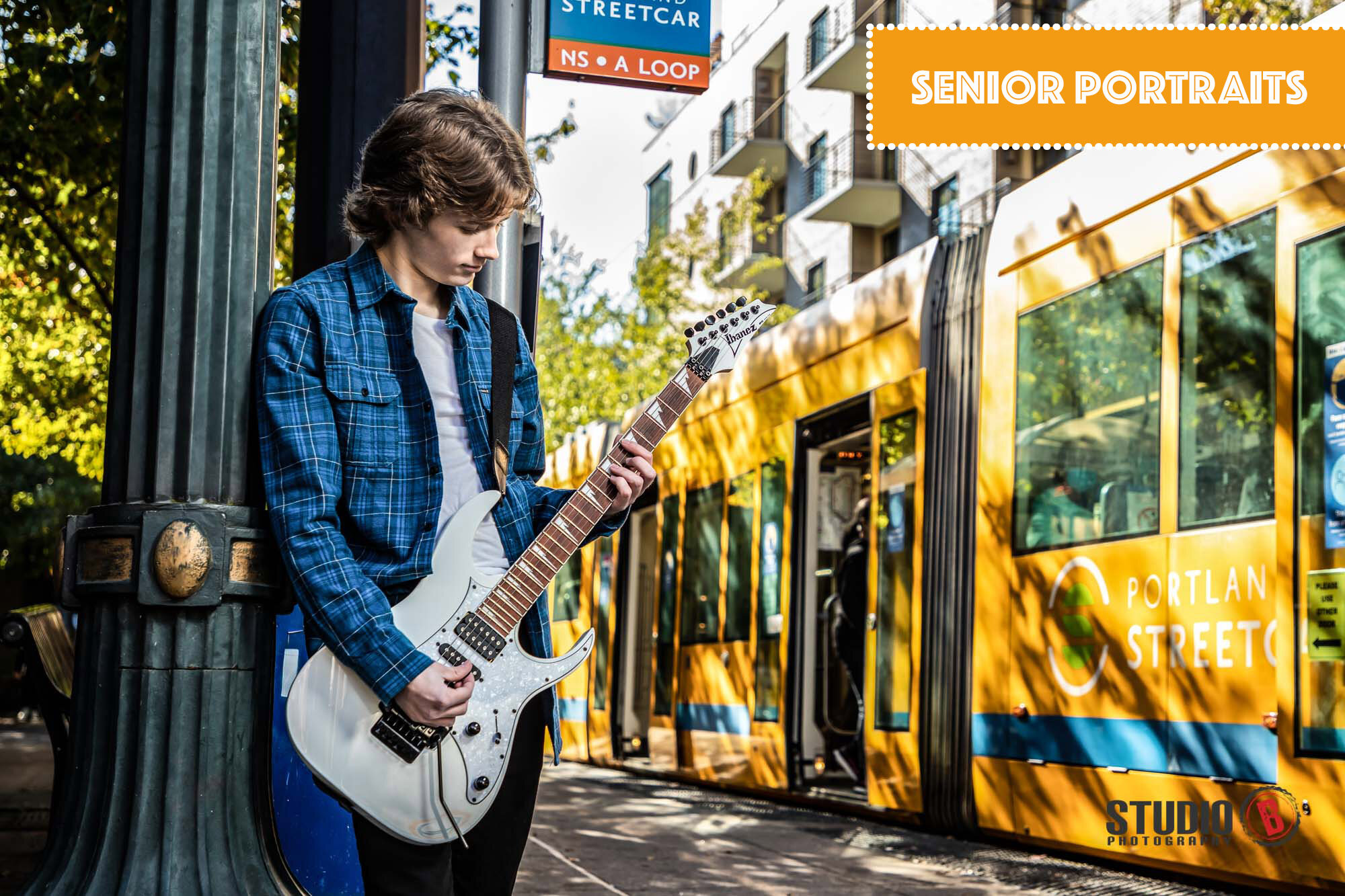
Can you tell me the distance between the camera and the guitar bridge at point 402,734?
2.44 m

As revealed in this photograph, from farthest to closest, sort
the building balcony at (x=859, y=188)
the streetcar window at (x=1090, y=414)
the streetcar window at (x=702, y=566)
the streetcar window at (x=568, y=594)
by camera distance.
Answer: the building balcony at (x=859, y=188) → the streetcar window at (x=568, y=594) → the streetcar window at (x=702, y=566) → the streetcar window at (x=1090, y=414)

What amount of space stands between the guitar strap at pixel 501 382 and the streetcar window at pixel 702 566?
9.44 meters

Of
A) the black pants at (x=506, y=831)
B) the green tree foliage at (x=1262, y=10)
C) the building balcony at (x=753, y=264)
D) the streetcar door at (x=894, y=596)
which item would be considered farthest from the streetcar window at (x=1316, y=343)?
the building balcony at (x=753, y=264)

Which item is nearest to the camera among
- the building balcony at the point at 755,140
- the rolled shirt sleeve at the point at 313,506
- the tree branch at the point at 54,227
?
the rolled shirt sleeve at the point at 313,506

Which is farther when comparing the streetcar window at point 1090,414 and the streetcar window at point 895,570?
the streetcar window at point 895,570

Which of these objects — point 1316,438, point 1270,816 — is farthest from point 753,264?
point 1270,816

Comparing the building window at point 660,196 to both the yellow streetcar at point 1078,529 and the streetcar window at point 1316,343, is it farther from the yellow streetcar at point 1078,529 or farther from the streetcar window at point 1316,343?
the streetcar window at point 1316,343

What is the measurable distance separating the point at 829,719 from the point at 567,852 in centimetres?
336

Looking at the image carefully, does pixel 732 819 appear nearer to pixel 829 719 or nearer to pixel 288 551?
pixel 829 719

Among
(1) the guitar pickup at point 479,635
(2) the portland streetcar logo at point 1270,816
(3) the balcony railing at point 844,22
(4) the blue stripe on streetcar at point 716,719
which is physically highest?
(3) the balcony railing at point 844,22

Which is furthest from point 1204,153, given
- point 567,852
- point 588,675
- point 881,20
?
point 881,20

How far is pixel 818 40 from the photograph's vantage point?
118 ft

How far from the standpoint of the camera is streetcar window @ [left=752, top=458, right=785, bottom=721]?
10914 millimetres

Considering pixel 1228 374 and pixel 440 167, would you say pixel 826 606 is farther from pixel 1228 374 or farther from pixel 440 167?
pixel 440 167
